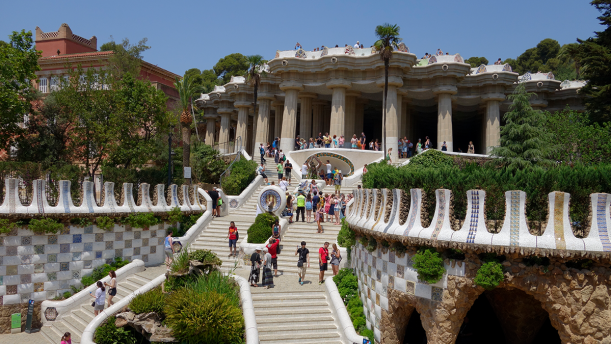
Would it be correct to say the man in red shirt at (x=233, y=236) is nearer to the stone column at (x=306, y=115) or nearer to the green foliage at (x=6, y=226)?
the green foliage at (x=6, y=226)

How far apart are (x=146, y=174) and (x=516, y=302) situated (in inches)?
679

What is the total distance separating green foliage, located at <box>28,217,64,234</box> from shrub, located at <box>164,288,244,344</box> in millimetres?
6578

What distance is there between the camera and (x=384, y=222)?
14.0m

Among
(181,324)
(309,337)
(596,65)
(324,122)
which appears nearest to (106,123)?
(181,324)

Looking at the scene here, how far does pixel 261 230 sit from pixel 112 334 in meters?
6.89

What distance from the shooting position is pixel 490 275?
442 inches

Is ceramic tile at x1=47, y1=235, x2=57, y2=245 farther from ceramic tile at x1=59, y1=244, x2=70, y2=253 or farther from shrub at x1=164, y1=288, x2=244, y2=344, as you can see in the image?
shrub at x1=164, y1=288, x2=244, y2=344

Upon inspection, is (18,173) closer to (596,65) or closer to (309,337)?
(309,337)

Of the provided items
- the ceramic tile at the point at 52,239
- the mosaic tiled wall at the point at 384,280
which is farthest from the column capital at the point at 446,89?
the ceramic tile at the point at 52,239

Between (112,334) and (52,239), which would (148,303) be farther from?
(52,239)

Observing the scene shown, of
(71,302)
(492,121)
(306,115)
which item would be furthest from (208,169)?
(492,121)

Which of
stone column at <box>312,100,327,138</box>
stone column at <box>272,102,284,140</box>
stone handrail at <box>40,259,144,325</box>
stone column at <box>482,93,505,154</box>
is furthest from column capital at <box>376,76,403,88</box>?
stone handrail at <box>40,259,144,325</box>

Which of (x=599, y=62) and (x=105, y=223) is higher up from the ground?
(x=599, y=62)

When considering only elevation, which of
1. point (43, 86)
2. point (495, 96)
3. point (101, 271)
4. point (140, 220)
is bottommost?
point (101, 271)
